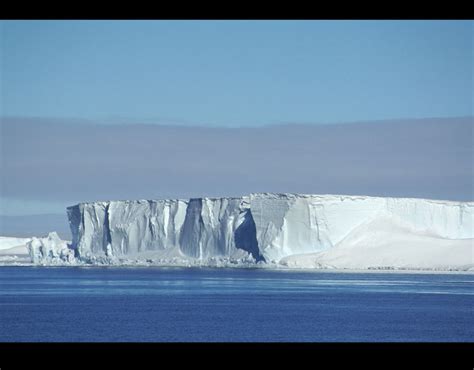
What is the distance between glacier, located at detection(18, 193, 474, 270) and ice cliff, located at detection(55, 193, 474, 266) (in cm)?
4

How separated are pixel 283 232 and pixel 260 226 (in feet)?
2.85

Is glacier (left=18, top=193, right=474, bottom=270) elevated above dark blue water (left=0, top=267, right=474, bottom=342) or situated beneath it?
elevated above

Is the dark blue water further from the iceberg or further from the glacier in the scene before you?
the iceberg

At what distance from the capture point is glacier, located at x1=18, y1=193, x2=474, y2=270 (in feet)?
110

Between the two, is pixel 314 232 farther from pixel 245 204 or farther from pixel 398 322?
pixel 398 322

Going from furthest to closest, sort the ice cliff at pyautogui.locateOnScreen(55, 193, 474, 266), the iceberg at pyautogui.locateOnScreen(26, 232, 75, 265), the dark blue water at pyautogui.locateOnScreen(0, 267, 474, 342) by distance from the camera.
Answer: the iceberg at pyautogui.locateOnScreen(26, 232, 75, 265) → the ice cliff at pyautogui.locateOnScreen(55, 193, 474, 266) → the dark blue water at pyautogui.locateOnScreen(0, 267, 474, 342)

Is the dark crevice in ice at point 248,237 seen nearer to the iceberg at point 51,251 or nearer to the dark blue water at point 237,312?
the dark blue water at point 237,312

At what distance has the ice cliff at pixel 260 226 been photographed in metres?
33.5

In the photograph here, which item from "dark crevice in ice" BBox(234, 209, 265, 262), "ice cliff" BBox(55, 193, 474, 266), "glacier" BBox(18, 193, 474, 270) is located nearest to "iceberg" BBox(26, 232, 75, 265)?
"ice cliff" BBox(55, 193, 474, 266)

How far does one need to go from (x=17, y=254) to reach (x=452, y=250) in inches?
1575

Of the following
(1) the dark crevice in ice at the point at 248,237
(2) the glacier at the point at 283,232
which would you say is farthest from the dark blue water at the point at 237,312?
(1) the dark crevice in ice at the point at 248,237
